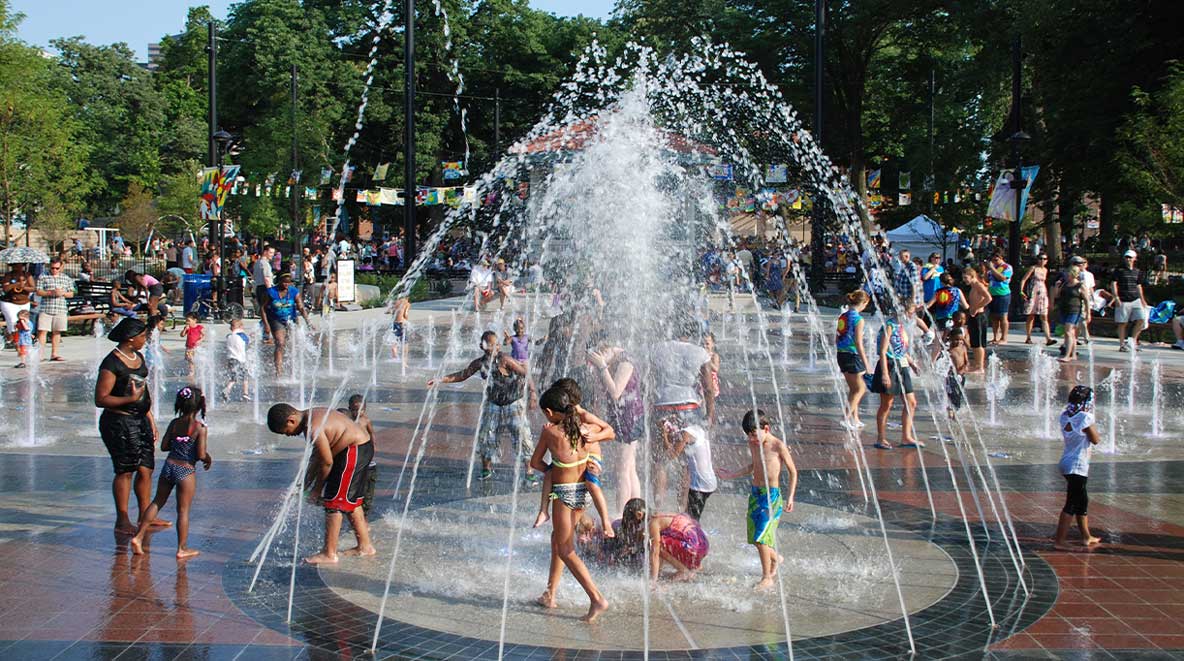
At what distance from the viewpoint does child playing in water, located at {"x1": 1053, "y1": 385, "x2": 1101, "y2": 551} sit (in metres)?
7.38

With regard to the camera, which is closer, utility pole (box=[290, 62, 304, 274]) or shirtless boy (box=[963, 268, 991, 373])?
shirtless boy (box=[963, 268, 991, 373])

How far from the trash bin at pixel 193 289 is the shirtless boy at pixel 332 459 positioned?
18146mm

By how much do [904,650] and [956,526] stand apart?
2.80 m

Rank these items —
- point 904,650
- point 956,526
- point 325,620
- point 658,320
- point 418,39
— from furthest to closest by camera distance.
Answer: point 418,39 → point 658,320 → point 956,526 → point 325,620 → point 904,650

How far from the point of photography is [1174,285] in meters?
28.2

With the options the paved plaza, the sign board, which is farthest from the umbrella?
the paved plaza

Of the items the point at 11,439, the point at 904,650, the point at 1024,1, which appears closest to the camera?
the point at 904,650

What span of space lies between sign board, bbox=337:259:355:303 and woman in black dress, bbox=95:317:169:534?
2006 centimetres

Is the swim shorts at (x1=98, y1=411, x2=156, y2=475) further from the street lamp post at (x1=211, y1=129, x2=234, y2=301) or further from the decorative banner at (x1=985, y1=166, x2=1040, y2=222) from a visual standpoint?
the decorative banner at (x1=985, y1=166, x2=1040, y2=222)

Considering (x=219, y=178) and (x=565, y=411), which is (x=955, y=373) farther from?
(x=219, y=178)

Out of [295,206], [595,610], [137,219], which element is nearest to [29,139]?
[295,206]

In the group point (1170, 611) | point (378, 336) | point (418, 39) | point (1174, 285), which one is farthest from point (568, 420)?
point (418, 39)

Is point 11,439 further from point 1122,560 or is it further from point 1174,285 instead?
point 1174,285

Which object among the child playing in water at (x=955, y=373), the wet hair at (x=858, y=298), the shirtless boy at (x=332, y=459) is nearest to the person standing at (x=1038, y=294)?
the child playing in water at (x=955, y=373)
